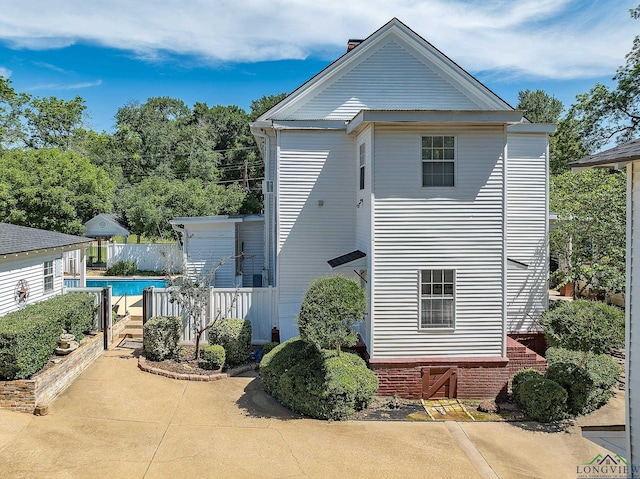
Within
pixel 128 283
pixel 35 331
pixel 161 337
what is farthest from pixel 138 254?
pixel 35 331

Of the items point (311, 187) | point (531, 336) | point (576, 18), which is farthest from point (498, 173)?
point (576, 18)

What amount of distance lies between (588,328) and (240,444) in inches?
284

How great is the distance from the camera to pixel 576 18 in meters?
17.2

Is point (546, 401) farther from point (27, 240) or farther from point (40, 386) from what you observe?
point (27, 240)

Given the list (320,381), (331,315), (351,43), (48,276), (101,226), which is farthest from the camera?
(101,226)

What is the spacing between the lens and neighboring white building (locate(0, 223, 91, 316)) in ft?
39.3

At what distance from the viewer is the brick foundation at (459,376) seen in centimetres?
1062

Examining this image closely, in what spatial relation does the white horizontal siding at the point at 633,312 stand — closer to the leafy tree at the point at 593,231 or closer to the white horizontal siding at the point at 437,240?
the white horizontal siding at the point at 437,240

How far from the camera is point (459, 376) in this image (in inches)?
423

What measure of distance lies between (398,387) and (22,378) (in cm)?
805

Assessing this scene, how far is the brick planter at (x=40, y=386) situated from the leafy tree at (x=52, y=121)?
43021 mm

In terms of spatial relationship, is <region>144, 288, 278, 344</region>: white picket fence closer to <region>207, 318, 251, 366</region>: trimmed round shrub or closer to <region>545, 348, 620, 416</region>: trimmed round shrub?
<region>207, 318, 251, 366</region>: trimmed round shrub

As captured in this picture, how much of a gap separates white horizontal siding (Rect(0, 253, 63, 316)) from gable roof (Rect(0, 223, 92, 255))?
0.33 m

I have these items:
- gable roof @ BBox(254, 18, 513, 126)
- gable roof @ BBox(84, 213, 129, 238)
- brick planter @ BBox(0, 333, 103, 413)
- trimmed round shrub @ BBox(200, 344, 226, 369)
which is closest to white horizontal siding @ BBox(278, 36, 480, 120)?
gable roof @ BBox(254, 18, 513, 126)
